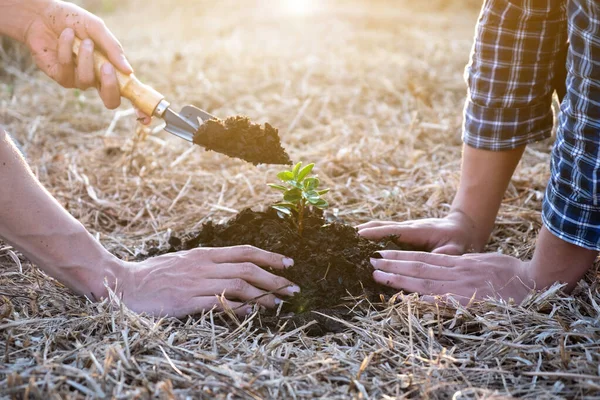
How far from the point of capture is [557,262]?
1.92m

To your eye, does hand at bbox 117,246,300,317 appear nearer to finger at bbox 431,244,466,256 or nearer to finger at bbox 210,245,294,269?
finger at bbox 210,245,294,269

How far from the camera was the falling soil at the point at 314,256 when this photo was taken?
1.95 m

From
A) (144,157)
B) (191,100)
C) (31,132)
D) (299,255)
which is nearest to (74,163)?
(144,157)

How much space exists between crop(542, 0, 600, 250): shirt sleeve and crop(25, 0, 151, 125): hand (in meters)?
1.51

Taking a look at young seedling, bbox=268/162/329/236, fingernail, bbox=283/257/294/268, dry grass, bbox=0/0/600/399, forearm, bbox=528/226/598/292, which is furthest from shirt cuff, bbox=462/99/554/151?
fingernail, bbox=283/257/294/268

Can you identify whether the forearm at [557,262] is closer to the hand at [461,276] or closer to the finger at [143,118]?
the hand at [461,276]

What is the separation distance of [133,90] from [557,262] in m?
1.64

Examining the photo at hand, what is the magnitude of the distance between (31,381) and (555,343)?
4.83ft

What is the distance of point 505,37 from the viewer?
2.22 m

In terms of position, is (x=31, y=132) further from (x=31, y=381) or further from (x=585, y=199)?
(x=585, y=199)

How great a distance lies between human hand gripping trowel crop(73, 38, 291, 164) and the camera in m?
2.12

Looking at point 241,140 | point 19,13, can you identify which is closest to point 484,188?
point 241,140

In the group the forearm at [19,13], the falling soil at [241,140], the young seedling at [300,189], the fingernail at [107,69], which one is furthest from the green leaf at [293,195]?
the forearm at [19,13]

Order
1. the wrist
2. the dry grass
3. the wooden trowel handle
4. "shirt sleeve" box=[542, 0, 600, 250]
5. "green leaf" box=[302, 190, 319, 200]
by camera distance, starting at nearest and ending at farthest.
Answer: the dry grass, "shirt sleeve" box=[542, 0, 600, 250], "green leaf" box=[302, 190, 319, 200], the wooden trowel handle, the wrist
